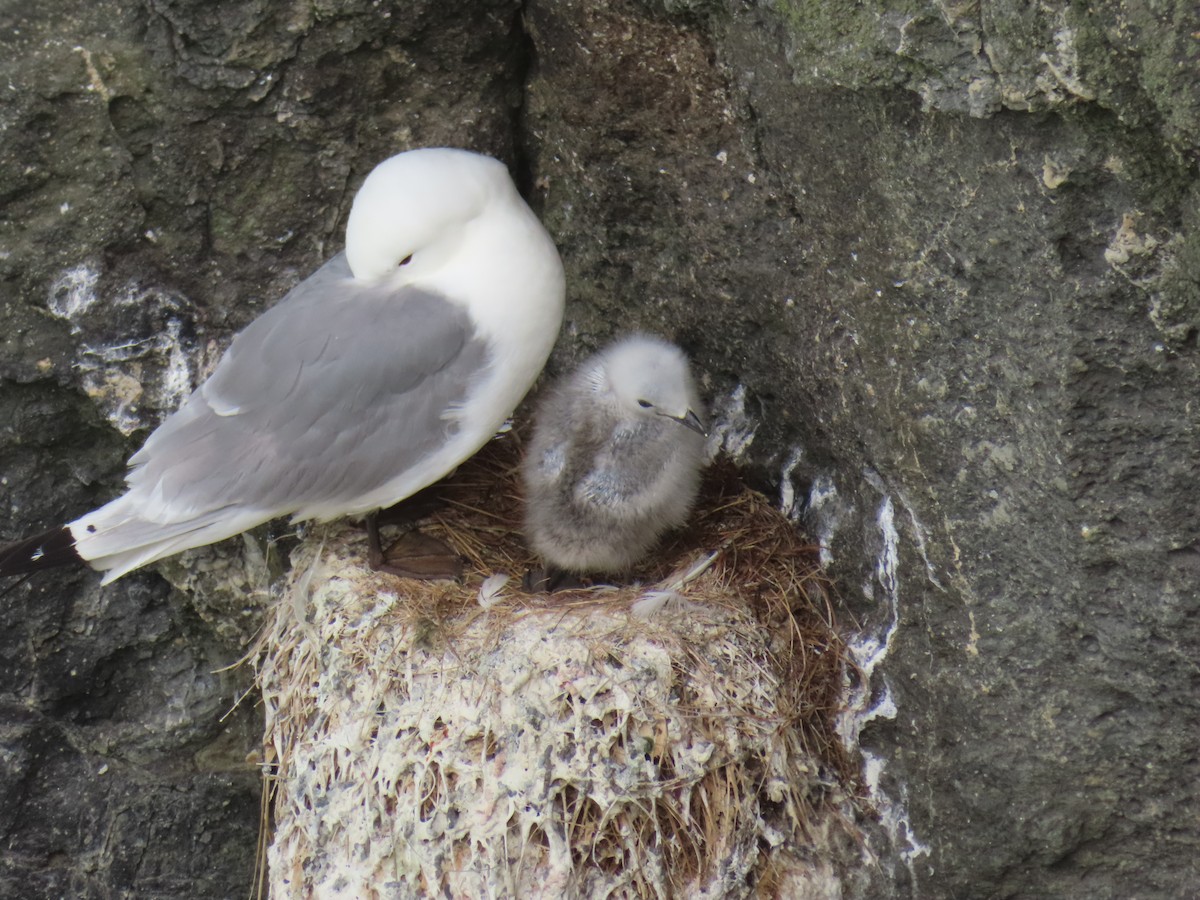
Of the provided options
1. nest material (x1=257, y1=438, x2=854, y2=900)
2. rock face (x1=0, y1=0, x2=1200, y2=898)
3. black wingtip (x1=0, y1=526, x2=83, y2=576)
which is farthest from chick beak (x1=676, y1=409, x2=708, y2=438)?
black wingtip (x1=0, y1=526, x2=83, y2=576)

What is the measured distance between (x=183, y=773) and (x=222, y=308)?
0.97 metres

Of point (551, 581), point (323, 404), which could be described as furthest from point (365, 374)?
point (551, 581)

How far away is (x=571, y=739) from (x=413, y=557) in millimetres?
589

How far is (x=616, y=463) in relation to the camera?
7.54 feet

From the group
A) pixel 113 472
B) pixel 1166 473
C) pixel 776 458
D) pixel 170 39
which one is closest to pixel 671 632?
pixel 776 458

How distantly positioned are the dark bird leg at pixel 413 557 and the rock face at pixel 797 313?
0.32 meters

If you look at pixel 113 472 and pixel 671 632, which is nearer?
pixel 671 632

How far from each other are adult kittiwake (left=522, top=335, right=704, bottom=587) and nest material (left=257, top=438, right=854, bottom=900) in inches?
3.9

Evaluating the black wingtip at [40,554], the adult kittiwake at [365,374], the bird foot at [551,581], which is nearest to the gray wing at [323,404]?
the adult kittiwake at [365,374]

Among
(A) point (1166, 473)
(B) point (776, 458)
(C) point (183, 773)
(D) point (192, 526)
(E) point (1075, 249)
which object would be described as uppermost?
(E) point (1075, 249)

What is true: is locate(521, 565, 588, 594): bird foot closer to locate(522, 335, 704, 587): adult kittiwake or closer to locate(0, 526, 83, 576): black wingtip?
locate(522, 335, 704, 587): adult kittiwake

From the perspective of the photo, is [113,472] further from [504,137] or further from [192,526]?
[504,137]

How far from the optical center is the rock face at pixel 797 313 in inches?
59.3

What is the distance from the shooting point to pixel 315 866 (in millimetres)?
2191
